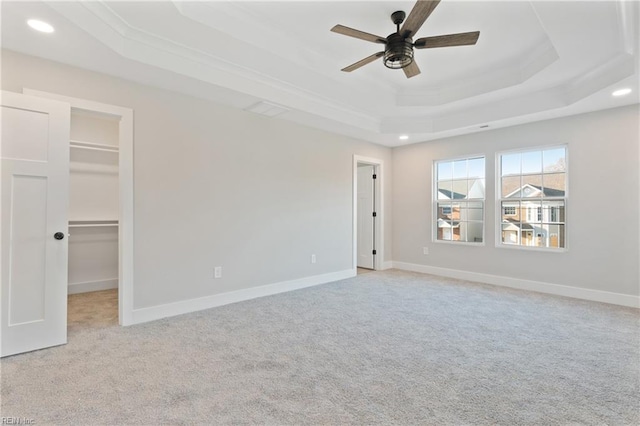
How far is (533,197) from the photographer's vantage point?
465 cm

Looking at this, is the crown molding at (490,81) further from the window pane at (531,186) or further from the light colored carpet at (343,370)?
the light colored carpet at (343,370)

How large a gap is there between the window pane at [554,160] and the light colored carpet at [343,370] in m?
1.97

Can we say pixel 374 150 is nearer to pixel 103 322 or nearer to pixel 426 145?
pixel 426 145

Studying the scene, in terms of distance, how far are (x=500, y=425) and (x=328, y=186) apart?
3885 mm

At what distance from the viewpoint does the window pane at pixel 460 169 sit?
17.9 feet

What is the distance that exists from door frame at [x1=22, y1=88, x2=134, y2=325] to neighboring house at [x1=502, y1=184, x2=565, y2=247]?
5255 mm

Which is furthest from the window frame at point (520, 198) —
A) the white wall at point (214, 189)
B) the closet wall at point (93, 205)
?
the closet wall at point (93, 205)

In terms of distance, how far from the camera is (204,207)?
12.1ft

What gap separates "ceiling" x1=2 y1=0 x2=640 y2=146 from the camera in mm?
2459

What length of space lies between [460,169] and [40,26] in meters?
5.67

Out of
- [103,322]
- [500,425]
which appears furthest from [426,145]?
[103,322]

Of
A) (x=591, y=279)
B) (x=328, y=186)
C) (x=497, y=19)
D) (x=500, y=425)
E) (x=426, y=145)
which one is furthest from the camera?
(x=426, y=145)

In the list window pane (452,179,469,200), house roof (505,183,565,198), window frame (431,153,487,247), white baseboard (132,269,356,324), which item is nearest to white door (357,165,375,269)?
window frame (431,153,487,247)

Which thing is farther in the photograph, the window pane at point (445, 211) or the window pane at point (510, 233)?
the window pane at point (445, 211)
